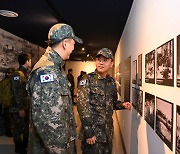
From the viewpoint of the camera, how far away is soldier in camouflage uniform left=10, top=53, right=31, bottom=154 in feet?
11.6

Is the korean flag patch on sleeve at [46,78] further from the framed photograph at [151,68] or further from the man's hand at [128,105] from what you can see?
the man's hand at [128,105]

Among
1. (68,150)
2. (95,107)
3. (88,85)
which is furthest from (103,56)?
(68,150)

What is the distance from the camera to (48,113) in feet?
4.99

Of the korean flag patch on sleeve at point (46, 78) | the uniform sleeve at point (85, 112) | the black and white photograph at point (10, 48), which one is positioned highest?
the black and white photograph at point (10, 48)

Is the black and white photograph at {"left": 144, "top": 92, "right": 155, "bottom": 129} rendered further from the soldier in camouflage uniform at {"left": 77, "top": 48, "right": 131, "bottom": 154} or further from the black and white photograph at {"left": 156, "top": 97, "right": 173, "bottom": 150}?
the soldier in camouflage uniform at {"left": 77, "top": 48, "right": 131, "bottom": 154}

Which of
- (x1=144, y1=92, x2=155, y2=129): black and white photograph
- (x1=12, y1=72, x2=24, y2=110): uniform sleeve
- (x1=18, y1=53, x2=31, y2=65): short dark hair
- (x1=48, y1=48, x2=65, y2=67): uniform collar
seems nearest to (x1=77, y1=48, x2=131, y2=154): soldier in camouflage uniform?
(x1=144, y1=92, x2=155, y2=129): black and white photograph

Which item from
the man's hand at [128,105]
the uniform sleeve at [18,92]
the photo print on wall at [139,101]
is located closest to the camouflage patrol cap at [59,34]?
the photo print on wall at [139,101]

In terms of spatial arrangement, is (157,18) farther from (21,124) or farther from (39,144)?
(21,124)

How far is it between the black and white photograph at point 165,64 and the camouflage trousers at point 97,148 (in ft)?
3.87

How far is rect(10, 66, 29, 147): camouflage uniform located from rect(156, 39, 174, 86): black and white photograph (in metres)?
2.48

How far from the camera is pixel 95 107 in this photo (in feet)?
8.09

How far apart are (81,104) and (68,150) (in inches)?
27.1

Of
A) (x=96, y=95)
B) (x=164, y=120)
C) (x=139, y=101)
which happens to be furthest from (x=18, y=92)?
(x=164, y=120)

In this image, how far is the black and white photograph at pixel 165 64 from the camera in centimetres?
131
